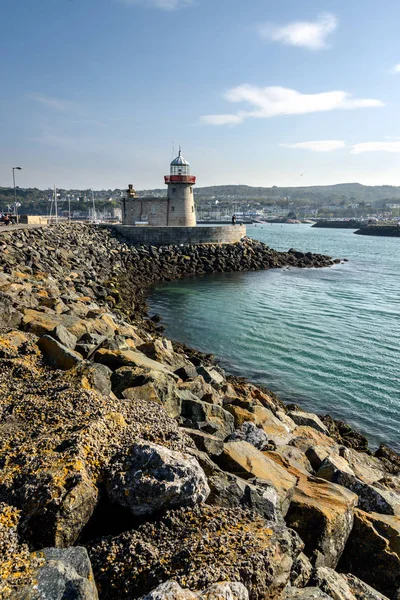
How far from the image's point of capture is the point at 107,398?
4.93 metres

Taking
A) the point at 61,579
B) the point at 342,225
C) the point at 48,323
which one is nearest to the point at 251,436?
the point at 61,579

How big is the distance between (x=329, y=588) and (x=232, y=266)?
33.0 metres

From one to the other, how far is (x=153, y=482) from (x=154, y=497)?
0.35ft

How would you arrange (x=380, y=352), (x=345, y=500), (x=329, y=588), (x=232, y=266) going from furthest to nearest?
(x=232, y=266) < (x=380, y=352) < (x=345, y=500) < (x=329, y=588)

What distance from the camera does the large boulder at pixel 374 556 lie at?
4.26 metres

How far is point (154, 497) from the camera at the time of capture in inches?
132

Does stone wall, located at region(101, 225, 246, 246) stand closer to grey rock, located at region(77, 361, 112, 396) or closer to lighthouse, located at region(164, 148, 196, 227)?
lighthouse, located at region(164, 148, 196, 227)

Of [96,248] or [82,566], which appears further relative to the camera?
[96,248]

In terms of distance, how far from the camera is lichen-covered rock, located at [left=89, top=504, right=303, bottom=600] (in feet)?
9.41

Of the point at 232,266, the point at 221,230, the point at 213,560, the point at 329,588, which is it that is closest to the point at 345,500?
the point at 329,588

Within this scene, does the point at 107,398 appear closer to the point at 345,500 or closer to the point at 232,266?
the point at 345,500

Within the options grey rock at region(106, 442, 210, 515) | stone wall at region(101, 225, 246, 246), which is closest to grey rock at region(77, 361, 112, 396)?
grey rock at region(106, 442, 210, 515)

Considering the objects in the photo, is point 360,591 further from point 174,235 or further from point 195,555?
point 174,235

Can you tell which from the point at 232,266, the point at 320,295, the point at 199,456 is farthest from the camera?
the point at 232,266
